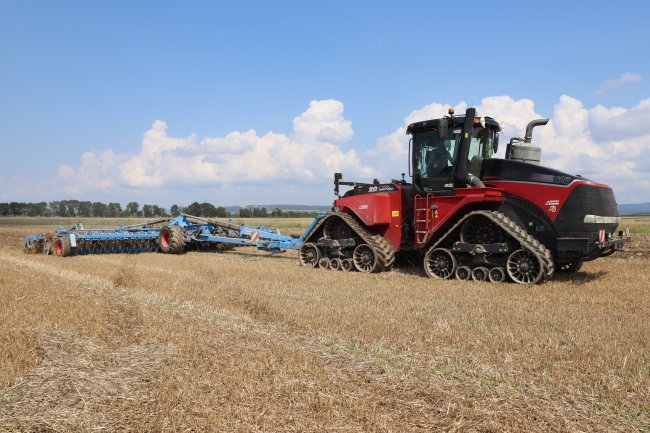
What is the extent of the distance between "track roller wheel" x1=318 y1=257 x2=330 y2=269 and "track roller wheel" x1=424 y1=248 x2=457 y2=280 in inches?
107

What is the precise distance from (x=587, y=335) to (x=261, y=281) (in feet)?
19.2

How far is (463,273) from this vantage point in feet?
33.8

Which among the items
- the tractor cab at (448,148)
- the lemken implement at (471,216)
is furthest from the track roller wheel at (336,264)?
the tractor cab at (448,148)

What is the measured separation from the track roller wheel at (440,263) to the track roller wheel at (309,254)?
3.09m

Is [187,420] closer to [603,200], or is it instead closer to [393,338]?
[393,338]

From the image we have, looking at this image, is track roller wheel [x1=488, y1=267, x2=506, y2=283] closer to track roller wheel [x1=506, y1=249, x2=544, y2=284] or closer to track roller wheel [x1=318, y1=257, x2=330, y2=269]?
track roller wheel [x1=506, y1=249, x2=544, y2=284]

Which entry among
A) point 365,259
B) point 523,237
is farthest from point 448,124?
point 365,259

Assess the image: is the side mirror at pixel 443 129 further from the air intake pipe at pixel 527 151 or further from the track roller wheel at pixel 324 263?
the track roller wheel at pixel 324 263

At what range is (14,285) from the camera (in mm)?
9195

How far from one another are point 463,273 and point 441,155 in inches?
99.1

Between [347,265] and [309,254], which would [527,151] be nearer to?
[347,265]

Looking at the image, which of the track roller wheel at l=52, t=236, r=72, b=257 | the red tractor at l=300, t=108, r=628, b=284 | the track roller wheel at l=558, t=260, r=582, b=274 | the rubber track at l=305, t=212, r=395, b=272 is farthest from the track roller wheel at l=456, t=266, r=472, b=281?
the track roller wheel at l=52, t=236, r=72, b=257

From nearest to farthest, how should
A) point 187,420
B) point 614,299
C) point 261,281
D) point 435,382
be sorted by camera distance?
point 187,420
point 435,382
point 614,299
point 261,281

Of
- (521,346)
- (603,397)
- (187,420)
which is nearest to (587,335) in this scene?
(521,346)
